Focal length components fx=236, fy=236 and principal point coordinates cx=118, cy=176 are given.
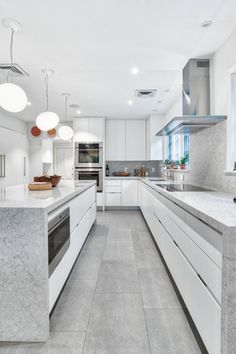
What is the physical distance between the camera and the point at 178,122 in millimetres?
2584

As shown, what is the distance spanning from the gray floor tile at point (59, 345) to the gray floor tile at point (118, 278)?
602 millimetres

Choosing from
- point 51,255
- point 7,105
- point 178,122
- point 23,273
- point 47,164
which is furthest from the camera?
point 47,164

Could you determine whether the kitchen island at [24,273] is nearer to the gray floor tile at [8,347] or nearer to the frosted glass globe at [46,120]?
the gray floor tile at [8,347]

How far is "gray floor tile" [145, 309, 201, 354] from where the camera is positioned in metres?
1.47

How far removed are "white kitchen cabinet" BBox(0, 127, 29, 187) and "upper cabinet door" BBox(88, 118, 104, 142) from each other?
2.00m

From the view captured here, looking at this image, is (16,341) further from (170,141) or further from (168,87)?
(170,141)

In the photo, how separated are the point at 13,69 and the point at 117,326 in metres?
3.39

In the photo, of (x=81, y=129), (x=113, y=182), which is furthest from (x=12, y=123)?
(x=113, y=182)

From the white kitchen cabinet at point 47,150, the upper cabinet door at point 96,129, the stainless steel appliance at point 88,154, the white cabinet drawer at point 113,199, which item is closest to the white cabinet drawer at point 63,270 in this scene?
the white cabinet drawer at point 113,199

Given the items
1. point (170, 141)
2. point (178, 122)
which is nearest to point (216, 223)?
point (178, 122)

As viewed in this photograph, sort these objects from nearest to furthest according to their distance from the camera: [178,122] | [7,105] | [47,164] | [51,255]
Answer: [51,255] → [7,105] → [178,122] → [47,164]

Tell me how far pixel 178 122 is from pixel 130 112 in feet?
11.1

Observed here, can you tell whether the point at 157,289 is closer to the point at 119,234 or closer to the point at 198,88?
the point at 119,234

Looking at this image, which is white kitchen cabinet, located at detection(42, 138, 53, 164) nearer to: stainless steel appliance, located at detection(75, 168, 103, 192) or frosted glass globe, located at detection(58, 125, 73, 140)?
stainless steel appliance, located at detection(75, 168, 103, 192)
